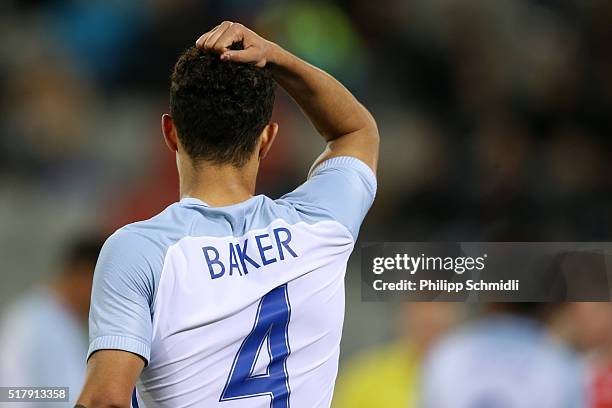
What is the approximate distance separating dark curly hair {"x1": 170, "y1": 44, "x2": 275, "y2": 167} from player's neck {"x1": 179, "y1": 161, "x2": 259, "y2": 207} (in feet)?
0.04

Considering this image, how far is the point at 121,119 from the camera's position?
108 inches

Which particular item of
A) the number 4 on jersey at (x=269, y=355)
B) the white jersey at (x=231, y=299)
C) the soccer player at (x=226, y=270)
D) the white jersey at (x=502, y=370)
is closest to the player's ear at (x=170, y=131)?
the soccer player at (x=226, y=270)

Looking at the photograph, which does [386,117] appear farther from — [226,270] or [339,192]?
[226,270]

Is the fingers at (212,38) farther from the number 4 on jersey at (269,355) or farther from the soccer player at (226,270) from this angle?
the number 4 on jersey at (269,355)

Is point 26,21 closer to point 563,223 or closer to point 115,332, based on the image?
point 563,223

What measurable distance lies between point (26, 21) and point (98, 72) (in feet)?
→ 0.85

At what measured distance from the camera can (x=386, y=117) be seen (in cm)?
278

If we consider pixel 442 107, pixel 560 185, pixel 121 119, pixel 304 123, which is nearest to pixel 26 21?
pixel 121 119

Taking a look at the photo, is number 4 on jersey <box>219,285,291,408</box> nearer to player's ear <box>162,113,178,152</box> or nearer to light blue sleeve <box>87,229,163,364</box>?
light blue sleeve <box>87,229,163,364</box>

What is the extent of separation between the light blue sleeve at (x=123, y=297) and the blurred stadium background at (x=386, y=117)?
1.61m

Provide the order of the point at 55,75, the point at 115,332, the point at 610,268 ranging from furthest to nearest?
the point at 55,75
the point at 610,268
the point at 115,332

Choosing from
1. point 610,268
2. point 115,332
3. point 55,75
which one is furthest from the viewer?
point 55,75

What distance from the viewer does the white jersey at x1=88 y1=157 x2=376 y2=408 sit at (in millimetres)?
1059

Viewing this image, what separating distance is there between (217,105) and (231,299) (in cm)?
25
